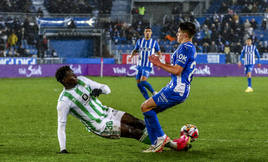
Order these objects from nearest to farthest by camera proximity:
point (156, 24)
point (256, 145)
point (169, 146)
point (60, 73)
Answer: point (60, 73) → point (169, 146) → point (256, 145) → point (156, 24)

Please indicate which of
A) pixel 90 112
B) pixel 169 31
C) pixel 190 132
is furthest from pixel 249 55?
pixel 169 31

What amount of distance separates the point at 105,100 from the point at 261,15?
2333cm

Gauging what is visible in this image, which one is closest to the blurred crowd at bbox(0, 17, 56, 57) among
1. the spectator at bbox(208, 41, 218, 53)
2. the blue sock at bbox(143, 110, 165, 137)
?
the spectator at bbox(208, 41, 218, 53)

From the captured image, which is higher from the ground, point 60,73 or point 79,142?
point 60,73

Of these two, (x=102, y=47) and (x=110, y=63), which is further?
(x=102, y=47)

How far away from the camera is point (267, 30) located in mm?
36219

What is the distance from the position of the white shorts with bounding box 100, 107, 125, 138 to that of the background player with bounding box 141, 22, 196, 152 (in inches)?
18.3

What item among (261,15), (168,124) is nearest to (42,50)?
(261,15)

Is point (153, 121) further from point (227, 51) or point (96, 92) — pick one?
point (227, 51)

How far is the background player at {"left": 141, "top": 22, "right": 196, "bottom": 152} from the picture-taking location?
707cm

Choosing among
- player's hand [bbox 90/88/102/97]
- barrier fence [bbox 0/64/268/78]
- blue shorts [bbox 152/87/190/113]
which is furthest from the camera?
barrier fence [bbox 0/64/268/78]

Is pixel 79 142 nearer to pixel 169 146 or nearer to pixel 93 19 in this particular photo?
pixel 169 146

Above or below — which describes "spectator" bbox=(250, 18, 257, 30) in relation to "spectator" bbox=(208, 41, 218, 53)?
above

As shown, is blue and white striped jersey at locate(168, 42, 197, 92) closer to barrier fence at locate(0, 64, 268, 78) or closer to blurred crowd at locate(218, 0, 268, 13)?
barrier fence at locate(0, 64, 268, 78)
